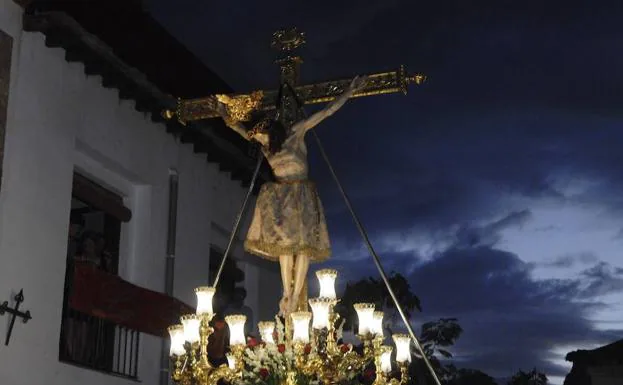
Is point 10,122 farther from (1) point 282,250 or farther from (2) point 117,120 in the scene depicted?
(1) point 282,250

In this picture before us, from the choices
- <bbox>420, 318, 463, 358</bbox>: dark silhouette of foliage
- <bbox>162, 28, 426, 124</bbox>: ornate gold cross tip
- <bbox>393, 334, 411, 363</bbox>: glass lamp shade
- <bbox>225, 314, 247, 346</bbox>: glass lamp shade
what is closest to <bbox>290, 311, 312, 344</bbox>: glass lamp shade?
<bbox>225, 314, 247, 346</bbox>: glass lamp shade

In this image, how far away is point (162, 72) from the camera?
1151 cm

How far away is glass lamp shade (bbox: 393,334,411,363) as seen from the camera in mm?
7092

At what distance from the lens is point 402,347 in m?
7.15

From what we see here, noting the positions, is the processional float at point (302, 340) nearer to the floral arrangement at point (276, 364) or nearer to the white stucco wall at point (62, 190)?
the floral arrangement at point (276, 364)

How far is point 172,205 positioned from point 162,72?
157 cm

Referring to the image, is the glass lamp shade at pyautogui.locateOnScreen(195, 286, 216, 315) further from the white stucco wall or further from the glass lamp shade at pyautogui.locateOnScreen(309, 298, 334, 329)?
the white stucco wall

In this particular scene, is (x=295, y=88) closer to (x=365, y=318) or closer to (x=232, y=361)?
(x=365, y=318)

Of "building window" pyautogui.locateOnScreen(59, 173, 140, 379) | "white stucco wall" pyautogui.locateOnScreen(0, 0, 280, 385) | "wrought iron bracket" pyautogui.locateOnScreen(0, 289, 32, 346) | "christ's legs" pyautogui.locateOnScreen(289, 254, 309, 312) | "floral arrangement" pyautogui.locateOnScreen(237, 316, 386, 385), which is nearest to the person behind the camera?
"floral arrangement" pyautogui.locateOnScreen(237, 316, 386, 385)

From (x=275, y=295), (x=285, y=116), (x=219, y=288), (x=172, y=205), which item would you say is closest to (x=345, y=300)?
(x=275, y=295)

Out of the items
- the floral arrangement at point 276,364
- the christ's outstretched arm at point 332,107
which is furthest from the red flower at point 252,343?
the christ's outstretched arm at point 332,107


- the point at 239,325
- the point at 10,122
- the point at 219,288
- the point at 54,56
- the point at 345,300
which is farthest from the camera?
the point at 345,300

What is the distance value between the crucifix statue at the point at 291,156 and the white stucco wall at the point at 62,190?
2260 mm

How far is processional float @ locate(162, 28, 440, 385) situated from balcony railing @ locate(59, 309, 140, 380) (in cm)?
306
